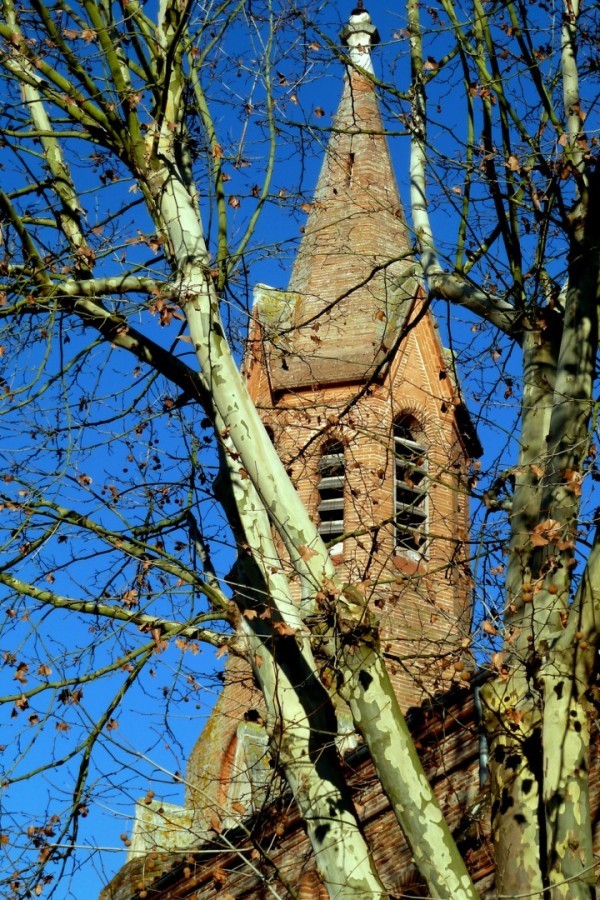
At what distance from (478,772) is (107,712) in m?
3.62

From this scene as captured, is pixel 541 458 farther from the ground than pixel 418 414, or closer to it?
closer to it

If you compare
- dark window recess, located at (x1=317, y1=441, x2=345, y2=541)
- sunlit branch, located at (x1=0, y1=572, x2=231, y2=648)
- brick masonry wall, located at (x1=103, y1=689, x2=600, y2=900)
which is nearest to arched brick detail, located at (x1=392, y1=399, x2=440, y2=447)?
dark window recess, located at (x1=317, y1=441, x2=345, y2=541)

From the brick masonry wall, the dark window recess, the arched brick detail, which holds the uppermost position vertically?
the arched brick detail

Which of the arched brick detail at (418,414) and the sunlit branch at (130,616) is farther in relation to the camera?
the arched brick detail at (418,414)

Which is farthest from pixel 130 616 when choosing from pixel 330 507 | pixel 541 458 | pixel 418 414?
pixel 418 414

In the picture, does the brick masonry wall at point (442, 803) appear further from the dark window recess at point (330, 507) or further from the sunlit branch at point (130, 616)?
the dark window recess at point (330, 507)

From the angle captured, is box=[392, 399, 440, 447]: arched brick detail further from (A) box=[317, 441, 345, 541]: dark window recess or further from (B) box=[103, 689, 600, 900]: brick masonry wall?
(B) box=[103, 689, 600, 900]: brick masonry wall

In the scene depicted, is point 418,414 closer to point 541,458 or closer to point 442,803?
point 442,803

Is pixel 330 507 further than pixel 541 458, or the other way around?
pixel 330 507

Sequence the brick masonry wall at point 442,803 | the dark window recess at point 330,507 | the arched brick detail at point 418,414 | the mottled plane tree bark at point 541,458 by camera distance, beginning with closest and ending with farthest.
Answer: the mottled plane tree bark at point 541,458 → the brick masonry wall at point 442,803 → the dark window recess at point 330,507 → the arched brick detail at point 418,414

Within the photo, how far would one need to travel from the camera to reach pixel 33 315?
7504 mm

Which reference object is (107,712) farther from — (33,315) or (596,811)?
(596,811)

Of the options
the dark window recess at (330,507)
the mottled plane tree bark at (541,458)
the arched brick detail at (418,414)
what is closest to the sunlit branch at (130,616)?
the mottled plane tree bark at (541,458)

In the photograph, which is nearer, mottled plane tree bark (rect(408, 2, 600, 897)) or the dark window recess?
mottled plane tree bark (rect(408, 2, 600, 897))
